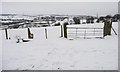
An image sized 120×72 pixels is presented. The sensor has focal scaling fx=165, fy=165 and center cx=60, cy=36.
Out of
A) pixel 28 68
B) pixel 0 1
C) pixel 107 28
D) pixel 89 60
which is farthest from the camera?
pixel 107 28

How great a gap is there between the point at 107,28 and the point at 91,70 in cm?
990

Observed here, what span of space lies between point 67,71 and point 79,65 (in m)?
0.72

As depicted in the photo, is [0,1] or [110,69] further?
[110,69]

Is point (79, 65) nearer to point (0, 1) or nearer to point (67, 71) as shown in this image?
point (67, 71)

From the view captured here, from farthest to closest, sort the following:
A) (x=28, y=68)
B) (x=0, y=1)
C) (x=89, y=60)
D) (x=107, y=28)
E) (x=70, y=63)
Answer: (x=107, y=28)
(x=89, y=60)
(x=70, y=63)
(x=28, y=68)
(x=0, y=1)

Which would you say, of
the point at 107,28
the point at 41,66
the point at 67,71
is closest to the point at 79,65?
the point at 67,71

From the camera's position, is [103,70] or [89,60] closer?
[103,70]

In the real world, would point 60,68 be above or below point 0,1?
below

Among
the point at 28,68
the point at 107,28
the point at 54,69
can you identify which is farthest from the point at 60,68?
the point at 107,28

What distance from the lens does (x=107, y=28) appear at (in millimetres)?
13805

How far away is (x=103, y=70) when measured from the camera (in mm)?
4473

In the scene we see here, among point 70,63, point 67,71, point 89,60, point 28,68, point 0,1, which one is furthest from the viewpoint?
point 89,60

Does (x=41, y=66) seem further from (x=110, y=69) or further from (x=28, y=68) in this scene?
(x=110, y=69)

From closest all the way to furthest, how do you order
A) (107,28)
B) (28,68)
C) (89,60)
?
(28,68) < (89,60) < (107,28)
